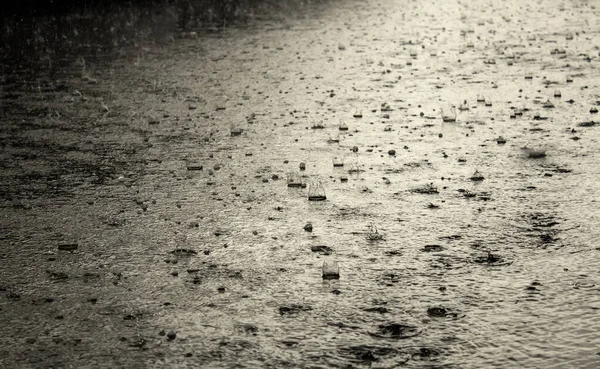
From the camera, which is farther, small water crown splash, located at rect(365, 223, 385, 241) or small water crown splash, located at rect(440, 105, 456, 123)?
small water crown splash, located at rect(440, 105, 456, 123)

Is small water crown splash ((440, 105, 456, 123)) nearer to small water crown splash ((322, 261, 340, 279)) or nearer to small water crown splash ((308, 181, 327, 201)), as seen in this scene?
small water crown splash ((308, 181, 327, 201))

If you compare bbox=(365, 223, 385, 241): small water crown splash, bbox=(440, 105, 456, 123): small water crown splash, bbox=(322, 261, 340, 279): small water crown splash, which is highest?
bbox=(440, 105, 456, 123): small water crown splash

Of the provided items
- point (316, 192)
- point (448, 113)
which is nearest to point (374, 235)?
point (316, 192)

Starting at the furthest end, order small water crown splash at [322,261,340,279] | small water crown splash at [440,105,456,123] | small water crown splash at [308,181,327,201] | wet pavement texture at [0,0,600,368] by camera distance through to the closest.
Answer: small water crown splash at [440,105,456,123] → small water crown splash at [308,181,327,201] → small water crown splash at [322,261,340,279] → wet pavement texture at [0,0,600,368]

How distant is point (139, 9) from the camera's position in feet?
50.7

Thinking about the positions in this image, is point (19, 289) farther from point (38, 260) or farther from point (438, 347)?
point (438, 347)

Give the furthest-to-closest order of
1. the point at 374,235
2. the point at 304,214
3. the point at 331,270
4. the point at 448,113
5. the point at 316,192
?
the point at 448,113
the point at 316,192
the point at 304,214
the point at 374,235
the point at 331,270

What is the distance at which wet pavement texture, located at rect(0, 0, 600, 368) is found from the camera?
12.0 feet

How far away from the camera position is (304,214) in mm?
5203

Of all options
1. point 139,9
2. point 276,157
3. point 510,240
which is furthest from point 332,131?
point 139,9

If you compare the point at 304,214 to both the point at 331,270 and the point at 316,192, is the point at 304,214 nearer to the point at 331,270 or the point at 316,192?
the point at 316,192

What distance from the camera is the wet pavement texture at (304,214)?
3668 millimetres

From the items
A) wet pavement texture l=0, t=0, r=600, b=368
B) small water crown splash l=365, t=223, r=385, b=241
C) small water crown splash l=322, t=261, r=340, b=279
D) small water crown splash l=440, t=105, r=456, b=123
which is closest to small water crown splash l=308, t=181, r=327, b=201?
wet pavement texture l=0, t=0, r=600, b=368

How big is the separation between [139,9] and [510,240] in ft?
39.1
